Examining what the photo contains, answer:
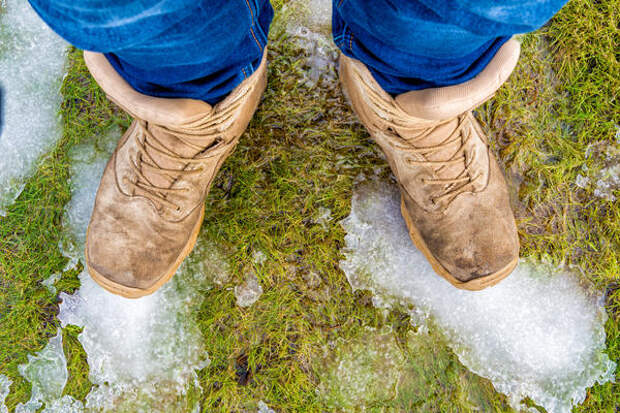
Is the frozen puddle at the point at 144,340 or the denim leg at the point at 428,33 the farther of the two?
the frozen puddle at the point at 144,340

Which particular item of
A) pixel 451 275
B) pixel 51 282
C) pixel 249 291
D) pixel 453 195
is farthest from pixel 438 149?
pixel 51 282

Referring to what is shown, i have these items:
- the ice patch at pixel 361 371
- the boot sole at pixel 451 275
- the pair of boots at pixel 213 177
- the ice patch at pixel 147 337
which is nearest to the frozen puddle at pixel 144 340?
the ice patch at pixel 147 337

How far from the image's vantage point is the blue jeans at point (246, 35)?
0.53 meters

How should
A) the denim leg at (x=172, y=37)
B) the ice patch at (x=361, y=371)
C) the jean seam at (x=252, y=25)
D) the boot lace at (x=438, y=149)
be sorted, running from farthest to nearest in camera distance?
the ice patch at (x=361, y=371), the boot lace at (x=438, y=149), the jean seam at (x=252, y=25), the denim leg at (x=172, y=37)

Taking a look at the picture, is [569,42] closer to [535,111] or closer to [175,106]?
[535,111]

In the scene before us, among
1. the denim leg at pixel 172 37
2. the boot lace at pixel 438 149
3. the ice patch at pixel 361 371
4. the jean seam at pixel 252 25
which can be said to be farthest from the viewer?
the ice patch at pixel 361 371

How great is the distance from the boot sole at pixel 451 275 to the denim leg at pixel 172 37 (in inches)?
23.2

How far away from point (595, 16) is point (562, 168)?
478 mm

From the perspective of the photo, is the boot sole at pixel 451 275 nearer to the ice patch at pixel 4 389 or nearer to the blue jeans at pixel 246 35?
the blue jeans at pixel 246 35

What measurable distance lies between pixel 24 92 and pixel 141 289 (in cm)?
73

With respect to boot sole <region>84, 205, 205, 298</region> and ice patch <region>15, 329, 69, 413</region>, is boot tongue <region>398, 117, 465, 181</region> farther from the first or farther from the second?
ice patch <region>15, 329, 69, 413</region>

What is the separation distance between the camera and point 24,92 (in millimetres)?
1223

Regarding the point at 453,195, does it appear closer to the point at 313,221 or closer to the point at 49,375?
the point at 313,221

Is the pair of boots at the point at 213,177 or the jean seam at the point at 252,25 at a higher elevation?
the jean seam at the point at 252,25
